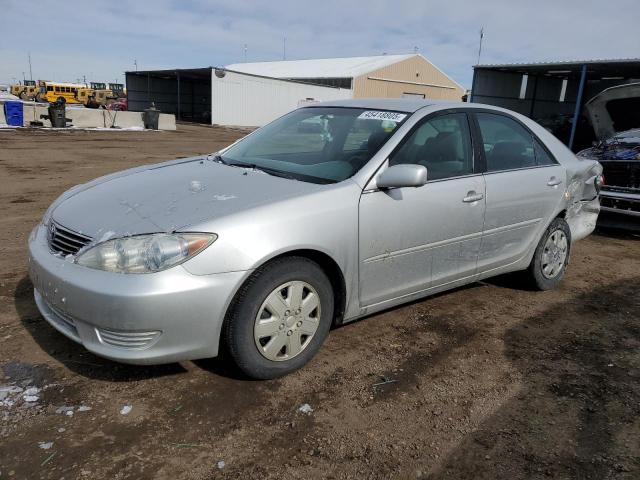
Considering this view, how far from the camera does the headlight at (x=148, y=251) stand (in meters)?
2.52

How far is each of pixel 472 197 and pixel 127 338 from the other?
2.44 m

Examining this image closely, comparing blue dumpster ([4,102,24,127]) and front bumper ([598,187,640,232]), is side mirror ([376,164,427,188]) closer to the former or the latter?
front bumper ([598,187,640,232])

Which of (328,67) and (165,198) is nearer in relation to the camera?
(165,198)

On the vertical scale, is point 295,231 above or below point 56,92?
below

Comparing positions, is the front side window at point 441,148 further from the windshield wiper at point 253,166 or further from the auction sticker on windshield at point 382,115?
the windshield wiper at point 253,166

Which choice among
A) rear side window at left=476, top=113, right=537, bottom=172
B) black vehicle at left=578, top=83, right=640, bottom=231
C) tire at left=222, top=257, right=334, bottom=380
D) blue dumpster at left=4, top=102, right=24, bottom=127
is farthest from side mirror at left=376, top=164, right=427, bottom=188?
blue dumpster at left=4, top=102, right=24, bottom=127

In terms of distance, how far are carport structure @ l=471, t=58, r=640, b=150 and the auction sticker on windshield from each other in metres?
10.9

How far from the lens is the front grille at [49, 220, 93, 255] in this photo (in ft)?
8.95

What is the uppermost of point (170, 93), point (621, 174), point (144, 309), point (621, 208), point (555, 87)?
point (555, 87)

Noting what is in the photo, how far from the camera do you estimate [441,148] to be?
145 inches

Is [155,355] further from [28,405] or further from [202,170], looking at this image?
[202,170]

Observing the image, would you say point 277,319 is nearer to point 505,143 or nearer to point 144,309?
point 144,309

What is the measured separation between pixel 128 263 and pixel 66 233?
579mm

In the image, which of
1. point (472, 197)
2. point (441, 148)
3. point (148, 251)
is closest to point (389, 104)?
→ point (441, 148)
